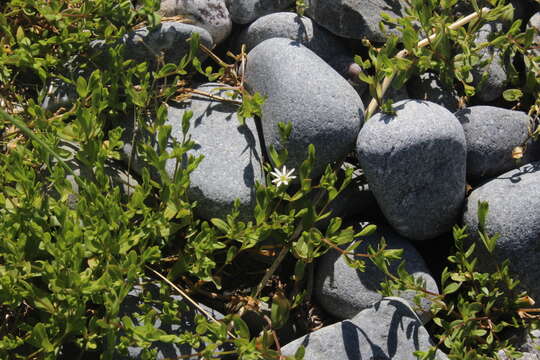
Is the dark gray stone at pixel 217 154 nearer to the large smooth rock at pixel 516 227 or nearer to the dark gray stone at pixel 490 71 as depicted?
the large smooth rock at pixel 516 227

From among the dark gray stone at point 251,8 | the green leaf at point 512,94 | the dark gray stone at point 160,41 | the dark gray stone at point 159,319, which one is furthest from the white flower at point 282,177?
the green leaf at point 512,94

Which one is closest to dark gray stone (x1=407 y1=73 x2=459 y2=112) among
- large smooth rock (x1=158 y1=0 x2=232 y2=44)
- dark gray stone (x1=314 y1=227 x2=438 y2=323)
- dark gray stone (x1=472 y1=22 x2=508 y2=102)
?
dark gray stone (x1=472 y1=22 x2=508 y2=102)

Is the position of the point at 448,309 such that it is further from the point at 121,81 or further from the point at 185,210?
the point at 121,81

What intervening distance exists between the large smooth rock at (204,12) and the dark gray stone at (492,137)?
140cm

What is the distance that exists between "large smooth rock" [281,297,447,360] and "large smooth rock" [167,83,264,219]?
0.68m

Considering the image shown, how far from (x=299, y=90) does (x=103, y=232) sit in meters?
1.15

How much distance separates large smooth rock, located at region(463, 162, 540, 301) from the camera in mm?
3043

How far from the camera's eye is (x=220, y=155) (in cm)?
323

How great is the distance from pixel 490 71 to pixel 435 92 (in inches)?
12.3

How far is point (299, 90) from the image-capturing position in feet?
10.5

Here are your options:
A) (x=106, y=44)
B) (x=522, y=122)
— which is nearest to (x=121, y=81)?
(x=106, y=44)

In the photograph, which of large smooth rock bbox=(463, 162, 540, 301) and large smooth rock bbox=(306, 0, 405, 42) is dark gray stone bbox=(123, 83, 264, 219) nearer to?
large smooth rock bbox=(306, 0, 405, 42)

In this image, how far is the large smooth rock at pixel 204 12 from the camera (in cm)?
363

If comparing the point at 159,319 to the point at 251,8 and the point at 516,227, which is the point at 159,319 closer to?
the point at 516,227
